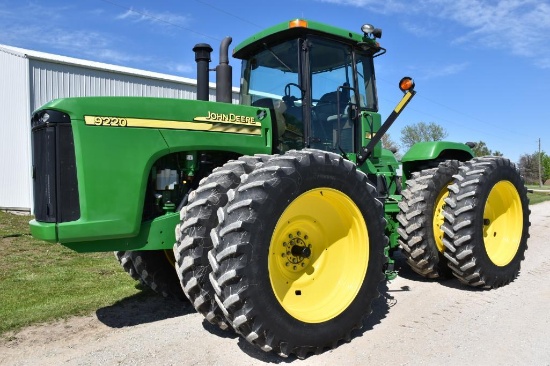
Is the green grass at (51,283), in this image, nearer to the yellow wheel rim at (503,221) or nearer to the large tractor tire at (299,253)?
the large tractor tire at (299,253)

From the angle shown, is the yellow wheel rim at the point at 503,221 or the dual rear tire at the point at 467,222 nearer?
the dual rear tire at the point at 467,222

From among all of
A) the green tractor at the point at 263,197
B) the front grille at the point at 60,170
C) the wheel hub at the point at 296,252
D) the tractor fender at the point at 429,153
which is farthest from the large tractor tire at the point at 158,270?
the tractor fender at the point at 429,153

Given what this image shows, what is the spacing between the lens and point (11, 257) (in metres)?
7.99

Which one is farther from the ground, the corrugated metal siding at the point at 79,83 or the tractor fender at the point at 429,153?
the corrugated metal siding at the point at 79,83

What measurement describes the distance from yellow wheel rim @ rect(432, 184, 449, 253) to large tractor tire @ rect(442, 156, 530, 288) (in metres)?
0.26

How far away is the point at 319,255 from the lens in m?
4.29

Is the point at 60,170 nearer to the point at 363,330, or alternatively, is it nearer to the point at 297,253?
the point at 297,253

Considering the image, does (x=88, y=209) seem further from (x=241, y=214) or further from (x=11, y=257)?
(x=11, y=257)

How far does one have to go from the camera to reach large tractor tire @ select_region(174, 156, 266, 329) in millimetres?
3732

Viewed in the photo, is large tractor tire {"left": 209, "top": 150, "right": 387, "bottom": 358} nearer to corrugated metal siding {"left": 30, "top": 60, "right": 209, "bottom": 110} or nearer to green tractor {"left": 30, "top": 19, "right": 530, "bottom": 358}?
green tractor {"left": 30, "top": 19, "right": 530, "bottom": 358}

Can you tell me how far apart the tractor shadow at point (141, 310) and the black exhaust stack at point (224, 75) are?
219 centimetres

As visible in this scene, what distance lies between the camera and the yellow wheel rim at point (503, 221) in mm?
6016

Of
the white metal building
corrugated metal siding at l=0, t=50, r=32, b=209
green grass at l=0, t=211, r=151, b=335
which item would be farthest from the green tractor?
corrugated metal siding at l=0, t=50, r=32, b=209

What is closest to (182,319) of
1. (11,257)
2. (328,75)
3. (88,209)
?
(88,209)
